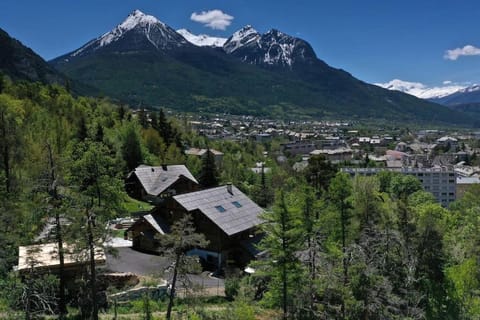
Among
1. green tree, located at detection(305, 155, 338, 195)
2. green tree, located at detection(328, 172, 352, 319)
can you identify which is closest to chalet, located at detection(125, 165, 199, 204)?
green tree, located at detection(305, 155, 338, 195)

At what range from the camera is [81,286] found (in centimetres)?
2347

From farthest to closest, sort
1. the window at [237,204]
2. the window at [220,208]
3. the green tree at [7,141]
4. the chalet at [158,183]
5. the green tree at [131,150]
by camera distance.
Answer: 1. the green tree at [131,150]
2. the chalet at [158,183]
3. the window at [237,204]
4. the window at [220,208]
5. the green tree at [7,141]

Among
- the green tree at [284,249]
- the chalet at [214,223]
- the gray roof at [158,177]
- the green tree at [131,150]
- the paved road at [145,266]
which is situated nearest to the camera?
the green tree at [284,249]

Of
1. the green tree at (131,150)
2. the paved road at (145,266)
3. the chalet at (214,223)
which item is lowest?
the paved road at (145,266)

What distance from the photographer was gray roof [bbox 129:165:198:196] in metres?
56.4

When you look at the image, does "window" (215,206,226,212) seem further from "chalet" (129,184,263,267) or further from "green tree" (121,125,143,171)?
"green tree" (121,125,143,171)

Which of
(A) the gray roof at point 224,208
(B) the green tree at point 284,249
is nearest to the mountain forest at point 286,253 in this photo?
(B) the green tree at point 284,249

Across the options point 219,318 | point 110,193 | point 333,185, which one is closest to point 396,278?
point 333,185

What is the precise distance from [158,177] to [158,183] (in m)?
1.34

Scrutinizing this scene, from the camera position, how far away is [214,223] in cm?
3538

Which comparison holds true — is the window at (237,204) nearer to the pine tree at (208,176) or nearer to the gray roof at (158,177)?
the gray roof at (158,177)

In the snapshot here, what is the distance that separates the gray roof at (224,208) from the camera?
118 feet

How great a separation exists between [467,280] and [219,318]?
18.3 m

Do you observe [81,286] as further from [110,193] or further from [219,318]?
[219,318]
